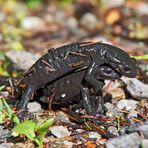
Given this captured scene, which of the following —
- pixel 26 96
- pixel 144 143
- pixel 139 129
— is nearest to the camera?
pixel 144 143

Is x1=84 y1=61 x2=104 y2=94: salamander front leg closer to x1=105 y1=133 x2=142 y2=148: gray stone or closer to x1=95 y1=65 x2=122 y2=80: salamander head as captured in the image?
x1=95 y1=65 x2=122 y2=80: salamander head

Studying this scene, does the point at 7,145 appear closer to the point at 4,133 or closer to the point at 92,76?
the point at 4,133

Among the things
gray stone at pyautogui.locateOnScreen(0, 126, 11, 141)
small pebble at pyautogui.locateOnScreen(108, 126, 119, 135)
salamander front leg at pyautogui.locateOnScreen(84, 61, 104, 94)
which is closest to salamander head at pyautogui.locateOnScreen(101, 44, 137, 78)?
salamander front leg at pyautogui.locateOnScreen(84, 61, 104, 94)

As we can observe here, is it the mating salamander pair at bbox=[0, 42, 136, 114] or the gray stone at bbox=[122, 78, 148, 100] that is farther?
the gray stone at bbox=[122, 78, 148, 100]

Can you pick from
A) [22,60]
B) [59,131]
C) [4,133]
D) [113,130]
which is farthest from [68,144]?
[22,60]

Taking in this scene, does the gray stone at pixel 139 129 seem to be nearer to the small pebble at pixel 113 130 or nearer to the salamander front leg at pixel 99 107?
the small pebble at pixel 113 130

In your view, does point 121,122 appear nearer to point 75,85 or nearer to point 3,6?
point 75,85

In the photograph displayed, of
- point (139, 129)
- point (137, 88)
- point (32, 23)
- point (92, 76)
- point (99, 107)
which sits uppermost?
point (32, 23)

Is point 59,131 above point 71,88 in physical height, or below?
below
